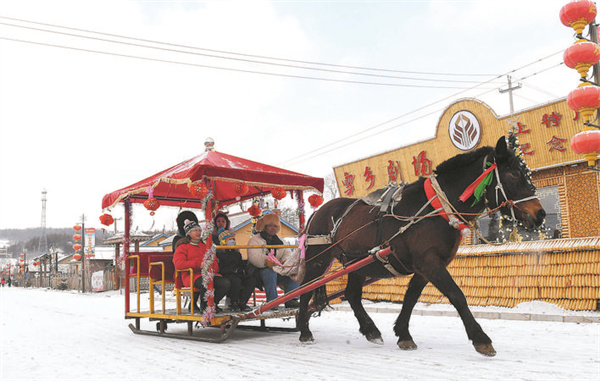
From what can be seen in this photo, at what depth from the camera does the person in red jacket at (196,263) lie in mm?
6926

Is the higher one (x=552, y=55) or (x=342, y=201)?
(x=552, y=55)

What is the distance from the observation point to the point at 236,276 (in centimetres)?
725

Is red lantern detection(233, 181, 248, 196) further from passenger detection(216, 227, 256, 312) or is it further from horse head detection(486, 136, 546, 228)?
horse head detection(486, 136, 546, 228)

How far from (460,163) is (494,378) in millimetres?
2250

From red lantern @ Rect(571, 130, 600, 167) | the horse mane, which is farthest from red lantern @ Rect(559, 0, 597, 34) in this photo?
the horse mane

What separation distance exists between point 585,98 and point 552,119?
436 centimetres

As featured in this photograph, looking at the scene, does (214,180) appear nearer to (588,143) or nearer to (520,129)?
(588,143)

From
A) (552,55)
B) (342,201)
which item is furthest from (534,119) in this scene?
(342,201)

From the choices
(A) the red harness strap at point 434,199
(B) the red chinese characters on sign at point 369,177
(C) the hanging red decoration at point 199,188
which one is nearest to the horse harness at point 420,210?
(A) the red harness strap at point 434,199

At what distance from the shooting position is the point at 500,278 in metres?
9.72

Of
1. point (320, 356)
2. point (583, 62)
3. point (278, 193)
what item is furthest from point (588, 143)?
point (320, 356)

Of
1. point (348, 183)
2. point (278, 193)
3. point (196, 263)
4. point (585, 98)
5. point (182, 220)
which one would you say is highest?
point (348, 183)

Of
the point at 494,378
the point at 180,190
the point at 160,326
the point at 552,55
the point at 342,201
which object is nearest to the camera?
the point at 494,378

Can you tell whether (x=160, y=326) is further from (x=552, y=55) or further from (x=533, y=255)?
(x=552, y=55)
